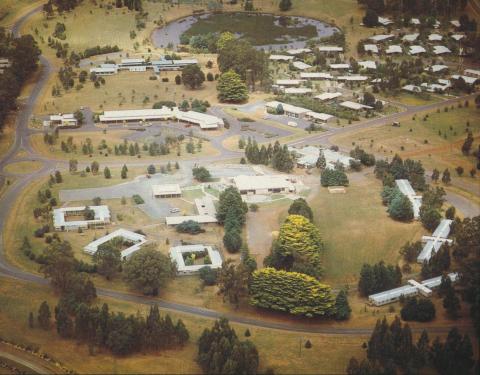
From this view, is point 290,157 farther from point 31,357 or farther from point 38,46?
point 38,46

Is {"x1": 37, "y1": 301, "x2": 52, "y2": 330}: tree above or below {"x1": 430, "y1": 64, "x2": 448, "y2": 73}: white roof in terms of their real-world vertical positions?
below

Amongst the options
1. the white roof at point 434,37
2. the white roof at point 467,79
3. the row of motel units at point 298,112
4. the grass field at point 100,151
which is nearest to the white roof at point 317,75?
the row of motel units at point 298,112


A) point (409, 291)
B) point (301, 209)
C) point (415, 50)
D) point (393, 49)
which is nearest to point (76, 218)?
point (301, 209)

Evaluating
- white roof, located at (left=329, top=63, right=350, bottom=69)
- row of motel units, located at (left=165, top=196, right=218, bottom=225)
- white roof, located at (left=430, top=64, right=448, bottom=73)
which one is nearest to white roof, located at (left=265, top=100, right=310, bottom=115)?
white roof, located at (left=329, top=63, right=350, bottom=69)

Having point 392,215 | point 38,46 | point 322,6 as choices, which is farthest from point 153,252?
point 322,6

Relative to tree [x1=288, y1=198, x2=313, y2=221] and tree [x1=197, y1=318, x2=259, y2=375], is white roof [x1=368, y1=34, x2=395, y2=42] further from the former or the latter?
tree [x1=197, y1=318, x2=259, y2=375]

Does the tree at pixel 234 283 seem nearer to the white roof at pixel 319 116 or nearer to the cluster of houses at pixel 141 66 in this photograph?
the white roof at pixel 319 116
